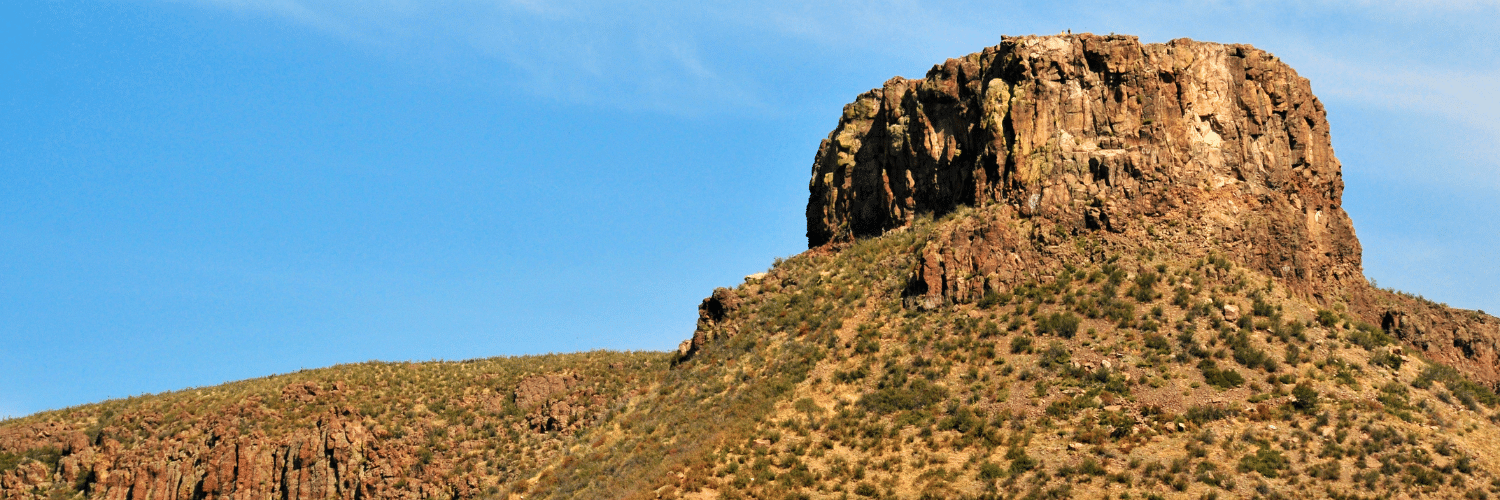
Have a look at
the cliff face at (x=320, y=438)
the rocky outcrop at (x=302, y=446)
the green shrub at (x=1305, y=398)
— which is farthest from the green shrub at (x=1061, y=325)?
the rocky outcrop at (x=302, y=446)

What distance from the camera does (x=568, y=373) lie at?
244 ft

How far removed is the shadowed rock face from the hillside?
4.5 inches

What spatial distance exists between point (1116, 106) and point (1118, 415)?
15443 millimetres

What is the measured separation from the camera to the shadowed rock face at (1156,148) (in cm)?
5419

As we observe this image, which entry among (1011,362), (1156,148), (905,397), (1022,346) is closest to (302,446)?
(905,397)

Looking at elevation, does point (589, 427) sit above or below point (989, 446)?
above

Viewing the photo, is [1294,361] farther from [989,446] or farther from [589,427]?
[589,427]

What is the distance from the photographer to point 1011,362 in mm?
50344

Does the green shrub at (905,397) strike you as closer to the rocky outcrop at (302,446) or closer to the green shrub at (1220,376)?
the green shrub at (1220,376)

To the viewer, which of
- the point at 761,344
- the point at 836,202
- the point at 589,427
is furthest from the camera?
the point at 836,202

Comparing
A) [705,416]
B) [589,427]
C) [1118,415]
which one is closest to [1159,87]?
[1118,415]

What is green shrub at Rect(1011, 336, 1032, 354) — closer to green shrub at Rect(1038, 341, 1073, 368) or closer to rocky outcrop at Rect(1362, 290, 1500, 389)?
green shrub at Rect(1038, 341, 1073, 368)

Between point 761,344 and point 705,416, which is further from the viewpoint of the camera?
point 761,344

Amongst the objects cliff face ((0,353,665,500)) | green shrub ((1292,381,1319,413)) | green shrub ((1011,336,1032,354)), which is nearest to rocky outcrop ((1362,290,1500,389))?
green shrub ((1292,381,1319,413))
